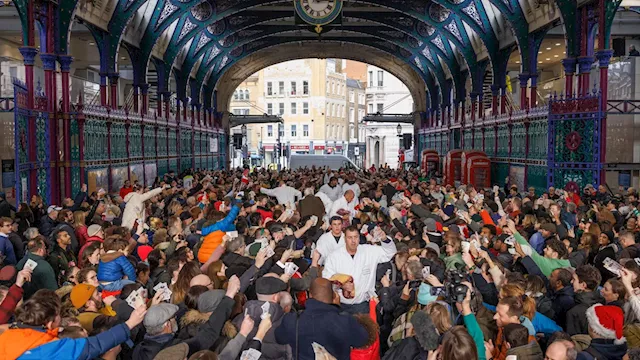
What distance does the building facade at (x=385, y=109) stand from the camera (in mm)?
75750

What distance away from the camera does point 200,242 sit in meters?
9.51

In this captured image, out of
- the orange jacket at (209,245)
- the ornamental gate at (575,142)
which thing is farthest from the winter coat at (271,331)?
the ornamental gate at (575,142)

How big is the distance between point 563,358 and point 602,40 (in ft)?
59.6

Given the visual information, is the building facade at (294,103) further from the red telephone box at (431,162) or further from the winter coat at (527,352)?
the winter coat at (527,352)

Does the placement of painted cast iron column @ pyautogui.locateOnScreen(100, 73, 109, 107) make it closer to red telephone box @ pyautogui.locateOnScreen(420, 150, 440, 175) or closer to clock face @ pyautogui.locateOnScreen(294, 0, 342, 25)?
clock face @ pyautogui.locateOnScreen(294, 0, 342, 25)

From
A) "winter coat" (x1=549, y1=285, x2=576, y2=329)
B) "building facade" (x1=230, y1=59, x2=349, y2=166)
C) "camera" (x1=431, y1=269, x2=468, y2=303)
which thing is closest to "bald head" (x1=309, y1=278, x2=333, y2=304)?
"camera" (x1=431, y1=269, x2=468, y2=303)

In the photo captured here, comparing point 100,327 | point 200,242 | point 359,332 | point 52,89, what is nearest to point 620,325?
point 359,332

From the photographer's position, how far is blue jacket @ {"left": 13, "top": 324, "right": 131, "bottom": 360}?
15.5ft

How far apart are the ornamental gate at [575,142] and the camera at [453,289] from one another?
52.4 ft

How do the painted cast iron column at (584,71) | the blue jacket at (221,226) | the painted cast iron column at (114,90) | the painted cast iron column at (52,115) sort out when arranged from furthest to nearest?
the painted cast iron column at (114,90)
the painted cast iron column at (584,71)
the painted cast iron column at (52,115)
the blue jacket at (221,226)

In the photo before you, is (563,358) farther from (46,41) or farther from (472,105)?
(472,105)

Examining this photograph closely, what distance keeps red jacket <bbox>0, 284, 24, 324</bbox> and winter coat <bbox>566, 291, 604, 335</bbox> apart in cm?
534

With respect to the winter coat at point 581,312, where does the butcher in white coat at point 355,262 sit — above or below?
above

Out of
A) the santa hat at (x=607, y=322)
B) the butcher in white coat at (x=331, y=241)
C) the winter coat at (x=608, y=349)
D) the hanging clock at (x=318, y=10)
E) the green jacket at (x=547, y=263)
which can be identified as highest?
the hanging clock at (x=318, y=10)
